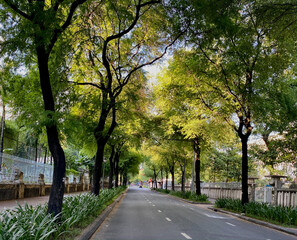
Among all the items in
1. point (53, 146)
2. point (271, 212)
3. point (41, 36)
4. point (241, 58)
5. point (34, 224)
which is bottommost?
point (271, 212)

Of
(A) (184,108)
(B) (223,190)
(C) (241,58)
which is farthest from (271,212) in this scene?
(B) (223,190)

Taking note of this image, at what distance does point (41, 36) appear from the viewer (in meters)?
8.15

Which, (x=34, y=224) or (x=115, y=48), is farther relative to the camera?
(x=115, y=48)

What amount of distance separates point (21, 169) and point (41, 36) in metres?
17.0

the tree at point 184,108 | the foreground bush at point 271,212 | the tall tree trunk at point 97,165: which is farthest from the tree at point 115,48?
the foreground bush at point 271,212

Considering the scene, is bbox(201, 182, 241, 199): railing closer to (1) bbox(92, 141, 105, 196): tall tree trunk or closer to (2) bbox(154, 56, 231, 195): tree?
(2) bbox(154, 56, 231, 195): tree

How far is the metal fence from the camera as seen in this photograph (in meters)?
19.7

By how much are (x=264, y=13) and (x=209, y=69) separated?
748 centimetres

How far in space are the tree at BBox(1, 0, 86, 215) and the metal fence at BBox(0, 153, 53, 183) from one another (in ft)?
38.9

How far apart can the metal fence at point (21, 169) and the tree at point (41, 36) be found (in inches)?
466

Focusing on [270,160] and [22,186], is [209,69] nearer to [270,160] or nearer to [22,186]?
[270,160]

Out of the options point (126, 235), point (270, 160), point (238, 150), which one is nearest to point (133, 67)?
point (126, 235)

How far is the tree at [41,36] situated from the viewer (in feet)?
26.6

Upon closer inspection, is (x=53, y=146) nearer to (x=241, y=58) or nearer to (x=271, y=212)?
(x=241, y=58)
